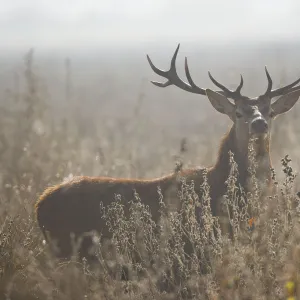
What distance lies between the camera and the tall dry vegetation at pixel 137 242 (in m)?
5.12

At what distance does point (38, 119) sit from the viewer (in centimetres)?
1026

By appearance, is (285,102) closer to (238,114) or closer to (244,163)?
(238,114)

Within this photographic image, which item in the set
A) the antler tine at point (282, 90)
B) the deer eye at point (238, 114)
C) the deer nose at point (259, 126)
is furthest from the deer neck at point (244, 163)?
A: the antler tine at point (282, 90)

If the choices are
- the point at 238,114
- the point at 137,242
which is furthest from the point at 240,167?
the point at 137,242

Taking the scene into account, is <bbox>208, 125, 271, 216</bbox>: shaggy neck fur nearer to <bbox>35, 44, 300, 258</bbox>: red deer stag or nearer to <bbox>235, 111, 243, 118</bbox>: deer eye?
<bbox>35, 44, 300, 258</bbox>: red deer stag

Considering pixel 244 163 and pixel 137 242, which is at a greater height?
pixel 244 163

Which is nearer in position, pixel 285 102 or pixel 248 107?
pixel 248 107

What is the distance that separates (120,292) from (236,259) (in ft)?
3.49

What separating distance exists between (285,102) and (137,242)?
2773mm

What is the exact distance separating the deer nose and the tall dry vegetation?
0.63m

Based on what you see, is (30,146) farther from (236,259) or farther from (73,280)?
(236,259)

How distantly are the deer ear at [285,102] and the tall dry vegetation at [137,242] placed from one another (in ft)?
4.12

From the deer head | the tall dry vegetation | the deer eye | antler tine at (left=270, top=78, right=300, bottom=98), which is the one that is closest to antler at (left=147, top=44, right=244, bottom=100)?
the deer head

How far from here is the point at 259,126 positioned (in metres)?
7.56
